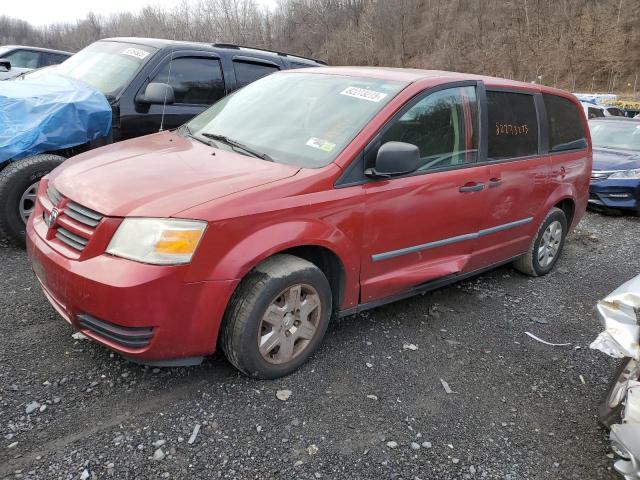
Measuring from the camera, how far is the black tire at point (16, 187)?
408 centimetres

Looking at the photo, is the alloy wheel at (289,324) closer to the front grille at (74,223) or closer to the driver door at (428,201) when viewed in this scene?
the driver door at (428,201)

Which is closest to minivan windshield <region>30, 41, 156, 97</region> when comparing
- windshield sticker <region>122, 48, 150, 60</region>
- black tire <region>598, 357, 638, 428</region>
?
windshield sticker <region>122, 48, 150, 60</region>

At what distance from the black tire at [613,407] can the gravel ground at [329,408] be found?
150 mm

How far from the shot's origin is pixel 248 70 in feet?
20.5

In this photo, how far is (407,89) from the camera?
329 centimetres

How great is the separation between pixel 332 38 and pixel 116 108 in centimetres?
7010

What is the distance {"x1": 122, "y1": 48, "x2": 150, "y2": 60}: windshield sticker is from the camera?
549cm

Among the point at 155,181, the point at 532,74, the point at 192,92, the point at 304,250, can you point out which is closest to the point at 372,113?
the point at 304,250

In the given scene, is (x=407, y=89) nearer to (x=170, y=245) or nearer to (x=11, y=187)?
(x=170, y=245)

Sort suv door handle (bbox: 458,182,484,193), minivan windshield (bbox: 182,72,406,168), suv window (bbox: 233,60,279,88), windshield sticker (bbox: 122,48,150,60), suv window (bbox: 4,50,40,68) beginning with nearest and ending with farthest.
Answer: minivan windshield (bbox: 182,72,406,168) → suv door handle (bbox: 458,182,484,193) → windshield sticker (bbox: 122,48,150,60) → suv window (bbox: 233,60,279,88) → suv window (bbox: 4,50,40,68)

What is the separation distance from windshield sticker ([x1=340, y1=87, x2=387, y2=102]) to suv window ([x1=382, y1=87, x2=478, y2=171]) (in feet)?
0.67

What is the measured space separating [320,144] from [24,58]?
35.2 ft

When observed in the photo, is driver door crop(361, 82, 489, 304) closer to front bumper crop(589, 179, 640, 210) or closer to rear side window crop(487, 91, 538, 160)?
rear side window crop(487, 91, 538, 160)

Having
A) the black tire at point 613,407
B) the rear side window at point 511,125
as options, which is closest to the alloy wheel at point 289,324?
the black tire at point 613,407
